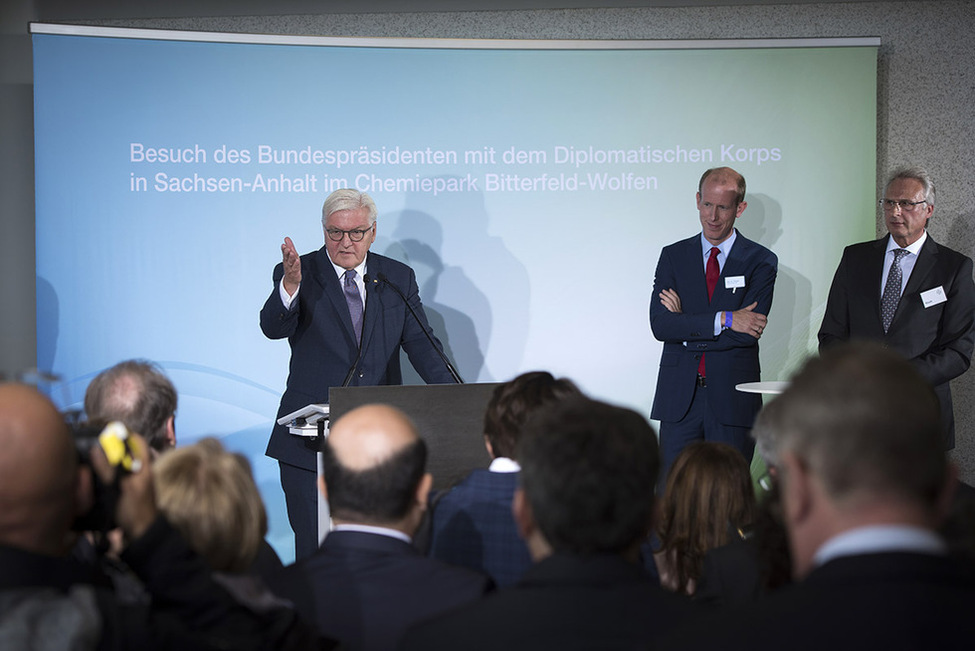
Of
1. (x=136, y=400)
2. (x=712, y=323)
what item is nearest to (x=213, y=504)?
(x=136, y=400)

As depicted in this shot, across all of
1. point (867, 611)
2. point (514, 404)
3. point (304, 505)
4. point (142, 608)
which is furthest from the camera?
point (304, 505)

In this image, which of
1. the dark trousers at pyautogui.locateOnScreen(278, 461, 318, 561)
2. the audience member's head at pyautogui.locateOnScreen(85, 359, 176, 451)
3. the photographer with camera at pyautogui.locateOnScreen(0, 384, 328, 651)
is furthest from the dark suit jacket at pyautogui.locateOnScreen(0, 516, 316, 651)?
the dark trousers at pyautogui.locateOnScreen(278, 461, 318, 561)

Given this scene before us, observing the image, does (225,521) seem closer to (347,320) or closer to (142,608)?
(142,608)

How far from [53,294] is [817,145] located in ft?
14.4

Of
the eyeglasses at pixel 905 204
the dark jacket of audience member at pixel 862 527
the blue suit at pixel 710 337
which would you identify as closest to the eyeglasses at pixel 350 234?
the blue suit at pixel 710 337

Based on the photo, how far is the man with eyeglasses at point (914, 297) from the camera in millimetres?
4430

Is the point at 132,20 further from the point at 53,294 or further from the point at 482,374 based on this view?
the point at 482,374

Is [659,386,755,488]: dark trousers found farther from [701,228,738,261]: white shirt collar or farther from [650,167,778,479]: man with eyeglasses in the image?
[701,228,738,261]: white shirt collar

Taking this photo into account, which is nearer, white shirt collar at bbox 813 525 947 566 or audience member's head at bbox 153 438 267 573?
white shirt collar at bbox 813 525 947 566

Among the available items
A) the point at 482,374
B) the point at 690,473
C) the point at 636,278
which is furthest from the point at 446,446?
the point at 636,278

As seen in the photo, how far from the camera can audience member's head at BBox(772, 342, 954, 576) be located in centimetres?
95

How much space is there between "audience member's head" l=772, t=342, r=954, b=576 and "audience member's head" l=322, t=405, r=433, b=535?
0.87 meters

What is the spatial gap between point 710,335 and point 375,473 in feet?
9.95

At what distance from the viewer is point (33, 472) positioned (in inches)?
48.7
